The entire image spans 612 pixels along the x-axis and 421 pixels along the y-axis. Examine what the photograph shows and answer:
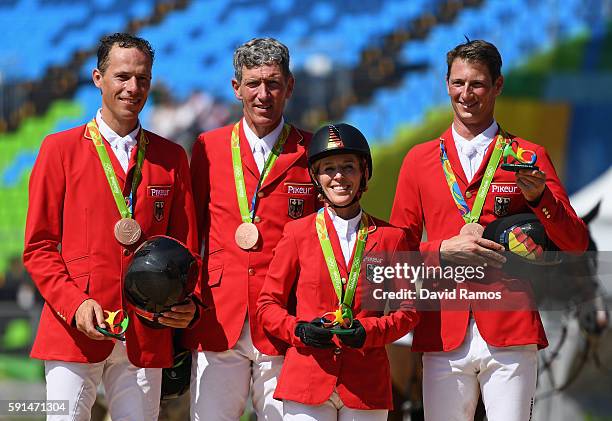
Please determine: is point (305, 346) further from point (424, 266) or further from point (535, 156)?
point (535, 156)

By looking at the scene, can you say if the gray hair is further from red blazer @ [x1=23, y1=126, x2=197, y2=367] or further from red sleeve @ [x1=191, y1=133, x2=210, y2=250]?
red blazer @ [x1=23, y1=126, x2=197, y2=367]

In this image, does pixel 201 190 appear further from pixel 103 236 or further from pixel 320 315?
pixel 320 315

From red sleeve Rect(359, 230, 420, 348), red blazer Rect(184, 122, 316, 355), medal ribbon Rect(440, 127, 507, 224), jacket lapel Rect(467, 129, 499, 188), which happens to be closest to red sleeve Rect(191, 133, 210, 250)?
red blazer Rect(184, 122, 316, 355)

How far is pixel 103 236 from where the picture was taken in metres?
3.82

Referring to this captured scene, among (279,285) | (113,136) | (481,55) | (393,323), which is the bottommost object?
(393,323)

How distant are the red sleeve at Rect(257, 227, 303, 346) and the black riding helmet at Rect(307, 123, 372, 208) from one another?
0.84 ft

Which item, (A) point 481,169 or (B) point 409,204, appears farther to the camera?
(B) point 409,204

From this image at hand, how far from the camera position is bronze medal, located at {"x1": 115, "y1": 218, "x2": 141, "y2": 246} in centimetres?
382

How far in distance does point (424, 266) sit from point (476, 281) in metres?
0.22

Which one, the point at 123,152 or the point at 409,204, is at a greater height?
the point at 123,152

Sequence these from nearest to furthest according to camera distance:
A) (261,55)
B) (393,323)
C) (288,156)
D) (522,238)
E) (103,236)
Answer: (393,323), (522,238), (103,236), (261,55), (288,156)

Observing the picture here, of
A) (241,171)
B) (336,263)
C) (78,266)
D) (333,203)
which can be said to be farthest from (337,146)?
(78,266)

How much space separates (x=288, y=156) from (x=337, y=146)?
1.57 feet

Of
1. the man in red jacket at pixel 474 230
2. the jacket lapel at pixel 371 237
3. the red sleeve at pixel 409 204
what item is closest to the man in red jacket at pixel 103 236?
the jacket lapel at pixel 371 237
